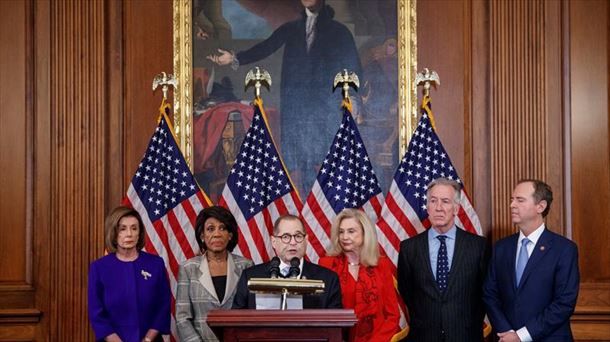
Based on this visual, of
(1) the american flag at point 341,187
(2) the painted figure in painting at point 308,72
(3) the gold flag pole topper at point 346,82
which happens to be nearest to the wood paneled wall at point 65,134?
(2) the painted figure in painting at point 308,72

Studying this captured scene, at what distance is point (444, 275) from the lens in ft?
20.5

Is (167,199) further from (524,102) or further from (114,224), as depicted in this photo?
(524,102)

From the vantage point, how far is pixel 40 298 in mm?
7652


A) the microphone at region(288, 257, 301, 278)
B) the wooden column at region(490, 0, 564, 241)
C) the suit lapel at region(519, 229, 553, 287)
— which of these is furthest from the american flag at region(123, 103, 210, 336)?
the suit lapel at region(519, 229, 553, 287)

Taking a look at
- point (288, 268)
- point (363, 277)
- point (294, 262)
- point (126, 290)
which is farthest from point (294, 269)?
point (126, 290)

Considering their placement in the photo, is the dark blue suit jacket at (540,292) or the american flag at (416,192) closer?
the dark blue suit jacket at (540,292)

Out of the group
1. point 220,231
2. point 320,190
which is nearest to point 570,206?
point 320,190

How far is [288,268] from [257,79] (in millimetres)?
2363

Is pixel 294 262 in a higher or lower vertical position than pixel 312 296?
higher

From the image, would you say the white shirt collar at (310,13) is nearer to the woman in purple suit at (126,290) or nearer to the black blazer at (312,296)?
the woman in purple suit at (126,290)

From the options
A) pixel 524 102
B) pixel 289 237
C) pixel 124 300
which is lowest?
pixel 124 300

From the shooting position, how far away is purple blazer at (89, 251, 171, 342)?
635cm

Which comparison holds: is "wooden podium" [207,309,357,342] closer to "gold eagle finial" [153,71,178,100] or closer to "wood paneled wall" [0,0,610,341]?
"wood paneled wall" [0,0,610,341]

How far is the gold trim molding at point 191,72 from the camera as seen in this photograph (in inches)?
306
